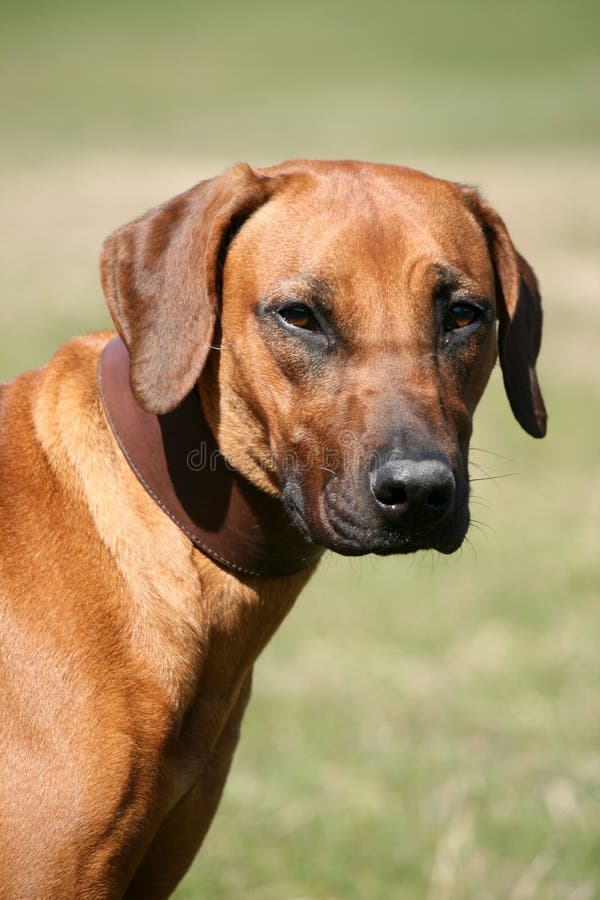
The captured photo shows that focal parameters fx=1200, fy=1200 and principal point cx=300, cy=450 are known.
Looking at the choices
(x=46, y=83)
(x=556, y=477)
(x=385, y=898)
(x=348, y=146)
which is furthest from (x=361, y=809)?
(x=46, y=83)

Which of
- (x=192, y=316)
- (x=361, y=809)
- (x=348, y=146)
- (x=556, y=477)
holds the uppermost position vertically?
(x=192, y=316)

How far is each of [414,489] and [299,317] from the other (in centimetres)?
58

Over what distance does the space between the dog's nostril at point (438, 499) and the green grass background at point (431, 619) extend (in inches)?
57.1

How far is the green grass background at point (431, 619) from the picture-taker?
5.08 m

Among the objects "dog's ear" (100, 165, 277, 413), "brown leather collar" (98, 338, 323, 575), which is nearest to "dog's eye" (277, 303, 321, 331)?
"dog's ear" (100, 165, 277, 413)

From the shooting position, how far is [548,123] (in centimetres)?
3378

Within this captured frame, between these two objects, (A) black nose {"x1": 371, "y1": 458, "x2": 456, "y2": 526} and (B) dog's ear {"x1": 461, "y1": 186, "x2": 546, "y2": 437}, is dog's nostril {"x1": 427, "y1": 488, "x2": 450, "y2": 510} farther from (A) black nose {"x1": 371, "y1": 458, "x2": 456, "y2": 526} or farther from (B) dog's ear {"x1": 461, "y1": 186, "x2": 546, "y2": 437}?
(B) dog's ear {"x1": 461, "y1": 186, "x2": 546, "y2": 437}

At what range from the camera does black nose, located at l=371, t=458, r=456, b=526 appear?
9.43ft

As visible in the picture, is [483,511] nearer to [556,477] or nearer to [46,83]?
[556,477]

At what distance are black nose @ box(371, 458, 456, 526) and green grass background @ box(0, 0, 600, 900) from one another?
1.45 meters

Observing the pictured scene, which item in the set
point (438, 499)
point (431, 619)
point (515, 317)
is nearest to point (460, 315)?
point (515, 317)

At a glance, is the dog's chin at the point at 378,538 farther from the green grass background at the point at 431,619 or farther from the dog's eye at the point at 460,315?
the green grass background at the point at 431,619

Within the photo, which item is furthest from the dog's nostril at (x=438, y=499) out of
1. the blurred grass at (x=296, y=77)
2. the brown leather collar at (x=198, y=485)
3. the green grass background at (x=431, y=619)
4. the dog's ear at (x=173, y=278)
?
the blurred grass at (x=296, y=77)

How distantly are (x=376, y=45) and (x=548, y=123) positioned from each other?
20914mm
